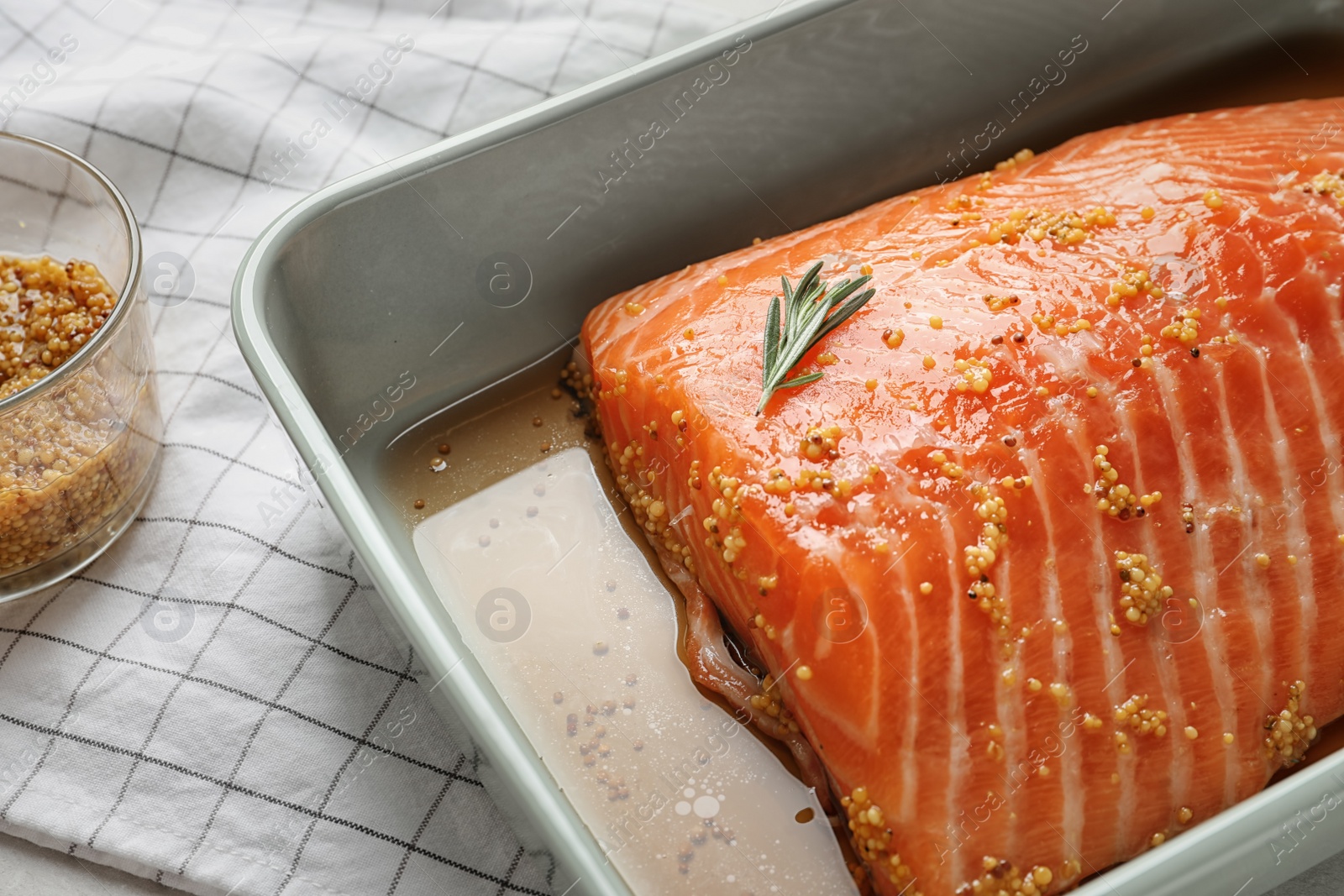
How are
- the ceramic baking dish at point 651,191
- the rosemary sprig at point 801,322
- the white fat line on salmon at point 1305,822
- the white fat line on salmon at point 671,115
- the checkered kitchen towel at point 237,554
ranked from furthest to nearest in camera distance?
the white fat line on salmon at point 671,115, the checkered kitchen towel at point 237,554, the rosemary sprig at point 801,322, the ceramic baking dish at point 651,191, the white fat line on salmon at point 1305,822

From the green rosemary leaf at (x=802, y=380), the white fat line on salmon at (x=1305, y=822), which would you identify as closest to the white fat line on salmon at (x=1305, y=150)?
the green rosemary leaf at (x=802, y=380)

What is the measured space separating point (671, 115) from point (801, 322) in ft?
1.76

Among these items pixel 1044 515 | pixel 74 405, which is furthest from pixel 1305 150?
pixel 74 405

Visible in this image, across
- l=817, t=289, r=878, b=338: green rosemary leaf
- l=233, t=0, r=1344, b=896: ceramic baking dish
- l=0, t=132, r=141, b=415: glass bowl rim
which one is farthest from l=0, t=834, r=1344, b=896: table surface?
l=817, t=289, r=878, b=338: green rosemary leaf

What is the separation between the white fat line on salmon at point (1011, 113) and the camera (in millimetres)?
2354

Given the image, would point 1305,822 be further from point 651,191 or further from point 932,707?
point 651,191

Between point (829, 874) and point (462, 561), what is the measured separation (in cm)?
80

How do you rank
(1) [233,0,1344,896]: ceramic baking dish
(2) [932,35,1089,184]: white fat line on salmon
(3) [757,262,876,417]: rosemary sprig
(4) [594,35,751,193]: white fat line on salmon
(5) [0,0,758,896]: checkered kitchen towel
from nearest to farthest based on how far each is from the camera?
(1) [233,0,1344,896]: ceramic baking dish → (3) [757,262,876,417]: rosemary sprig → (5) [0,0,758,896]: checkered kitchen towel → (4) [594,35,751,193]: white fat line on salmon → (2) [932,35,1089,184]: white fat line on salmon

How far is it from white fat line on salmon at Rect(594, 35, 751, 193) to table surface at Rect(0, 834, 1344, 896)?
54.9 inches

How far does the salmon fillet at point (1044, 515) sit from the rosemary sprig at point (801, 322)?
33 millimetres

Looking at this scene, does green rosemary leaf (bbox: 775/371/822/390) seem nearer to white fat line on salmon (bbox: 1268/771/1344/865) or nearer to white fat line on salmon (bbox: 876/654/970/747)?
white fat line on salmon (bbox: 876/654/970/747)

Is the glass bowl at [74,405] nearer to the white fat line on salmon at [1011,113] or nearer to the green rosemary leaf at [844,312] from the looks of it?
the green rosemary leaf at [844,312]

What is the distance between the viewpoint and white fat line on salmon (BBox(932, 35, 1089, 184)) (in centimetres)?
235

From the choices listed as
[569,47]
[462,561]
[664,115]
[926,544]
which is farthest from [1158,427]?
[569,47]
